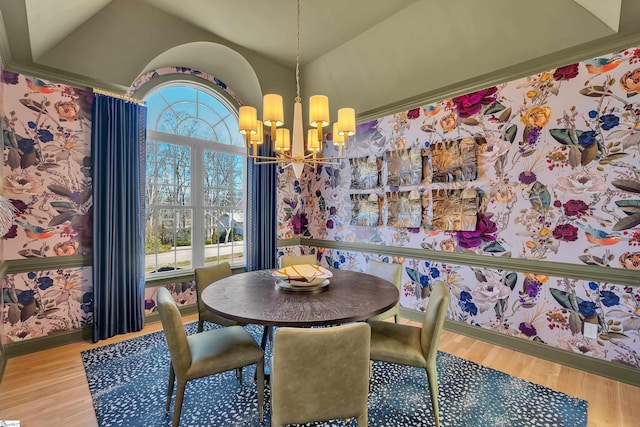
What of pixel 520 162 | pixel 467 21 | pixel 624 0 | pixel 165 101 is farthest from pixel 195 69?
pixel 624 0

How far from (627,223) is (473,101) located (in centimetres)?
168

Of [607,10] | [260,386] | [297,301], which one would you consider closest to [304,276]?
[297,301]

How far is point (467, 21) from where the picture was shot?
2639 millimetres

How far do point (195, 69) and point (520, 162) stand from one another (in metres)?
3.98

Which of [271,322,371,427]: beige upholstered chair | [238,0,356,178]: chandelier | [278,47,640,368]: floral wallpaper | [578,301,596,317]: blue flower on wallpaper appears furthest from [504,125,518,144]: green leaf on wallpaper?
[271,322,371,427]: beige upholstered chair

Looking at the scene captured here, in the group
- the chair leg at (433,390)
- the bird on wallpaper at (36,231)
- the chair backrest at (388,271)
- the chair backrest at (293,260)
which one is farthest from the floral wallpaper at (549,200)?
the bird on wallpaper at (36,231)

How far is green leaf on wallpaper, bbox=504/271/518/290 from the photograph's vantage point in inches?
112

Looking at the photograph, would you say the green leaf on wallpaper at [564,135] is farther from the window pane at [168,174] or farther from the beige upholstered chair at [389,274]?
the window pane at [168,174]

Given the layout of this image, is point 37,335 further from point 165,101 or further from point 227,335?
point 165,101

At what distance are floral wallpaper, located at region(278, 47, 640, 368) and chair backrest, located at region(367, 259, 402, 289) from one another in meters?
0.85

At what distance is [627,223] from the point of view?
228cm

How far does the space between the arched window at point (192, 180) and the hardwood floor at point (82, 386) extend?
1268 mm

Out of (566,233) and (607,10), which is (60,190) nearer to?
(566,233)

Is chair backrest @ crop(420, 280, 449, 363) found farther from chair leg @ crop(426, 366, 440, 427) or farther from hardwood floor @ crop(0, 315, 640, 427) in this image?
hardwood floor @ crop(0, 315, 640, 427)
